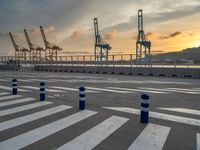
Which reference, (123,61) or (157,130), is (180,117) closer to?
(157,130)

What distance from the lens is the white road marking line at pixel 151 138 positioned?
434 cm

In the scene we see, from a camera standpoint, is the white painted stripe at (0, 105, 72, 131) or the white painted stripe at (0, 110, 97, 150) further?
the white painted stripe at (0, 105, 72, 131)

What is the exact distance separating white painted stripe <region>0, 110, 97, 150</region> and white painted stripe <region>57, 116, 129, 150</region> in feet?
2.55

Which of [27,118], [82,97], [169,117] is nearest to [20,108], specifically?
[27,118]

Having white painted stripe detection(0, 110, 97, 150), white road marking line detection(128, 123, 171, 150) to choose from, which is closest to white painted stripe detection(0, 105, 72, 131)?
white painted stripe detection(0, 110, 97, 150)

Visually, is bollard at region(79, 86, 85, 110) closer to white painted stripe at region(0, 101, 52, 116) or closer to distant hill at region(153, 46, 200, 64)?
white painted stripe at region(0, 101, 52, 116)

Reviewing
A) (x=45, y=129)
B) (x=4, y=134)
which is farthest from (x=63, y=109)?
(x=4, y=134)

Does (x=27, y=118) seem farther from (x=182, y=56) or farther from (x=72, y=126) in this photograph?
(x=182, y=56)

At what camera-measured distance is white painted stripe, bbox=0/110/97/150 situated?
4422mm

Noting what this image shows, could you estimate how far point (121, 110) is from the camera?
24.2 ft

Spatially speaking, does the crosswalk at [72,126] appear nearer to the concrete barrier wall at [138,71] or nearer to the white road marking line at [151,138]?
the white road marking line at [151,138]

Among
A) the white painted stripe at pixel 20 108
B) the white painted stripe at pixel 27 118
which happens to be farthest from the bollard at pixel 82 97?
the white painted stripe at pixel 20 108

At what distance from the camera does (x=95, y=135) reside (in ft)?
16.3

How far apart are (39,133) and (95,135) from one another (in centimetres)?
141
